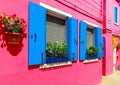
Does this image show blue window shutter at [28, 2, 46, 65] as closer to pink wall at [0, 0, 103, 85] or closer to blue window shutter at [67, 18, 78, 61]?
pink wall at [0, 0, 103, 85]

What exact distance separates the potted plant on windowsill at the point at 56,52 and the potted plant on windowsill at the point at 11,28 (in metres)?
1.76

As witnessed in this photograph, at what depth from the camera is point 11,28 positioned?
5.96m

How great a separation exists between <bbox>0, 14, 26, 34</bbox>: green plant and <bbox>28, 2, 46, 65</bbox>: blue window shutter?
60 centimetres

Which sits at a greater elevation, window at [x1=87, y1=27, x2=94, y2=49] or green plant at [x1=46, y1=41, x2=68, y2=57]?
window at [x1=87, y1=27, x2=94, y2=49]

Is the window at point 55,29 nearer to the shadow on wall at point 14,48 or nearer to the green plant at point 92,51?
the shadow on wall at point 14,48

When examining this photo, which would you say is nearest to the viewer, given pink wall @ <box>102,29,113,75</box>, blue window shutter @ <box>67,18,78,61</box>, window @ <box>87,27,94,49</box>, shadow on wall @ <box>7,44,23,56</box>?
shadow on wall @ <box>7,44,23,56</box>

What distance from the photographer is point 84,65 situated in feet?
36.4

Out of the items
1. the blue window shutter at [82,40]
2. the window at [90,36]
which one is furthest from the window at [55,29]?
the window at [90,36]

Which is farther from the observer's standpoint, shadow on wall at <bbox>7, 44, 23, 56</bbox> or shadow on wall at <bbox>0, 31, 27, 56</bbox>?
shadow on wall at <bbox>7, 44, 23, 56</bbox>


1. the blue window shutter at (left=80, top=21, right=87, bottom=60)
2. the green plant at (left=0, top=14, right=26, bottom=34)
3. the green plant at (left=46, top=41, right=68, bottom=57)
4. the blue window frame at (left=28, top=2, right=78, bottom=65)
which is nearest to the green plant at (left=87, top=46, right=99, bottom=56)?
the blue window shutter at (left=80, top=21, right=87, bottom=60)

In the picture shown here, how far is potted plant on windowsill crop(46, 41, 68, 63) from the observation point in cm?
799

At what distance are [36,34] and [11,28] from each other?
4.26 feet

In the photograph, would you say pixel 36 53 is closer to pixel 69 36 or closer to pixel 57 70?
pixel 57 70

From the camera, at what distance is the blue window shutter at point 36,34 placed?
6.90 meters
